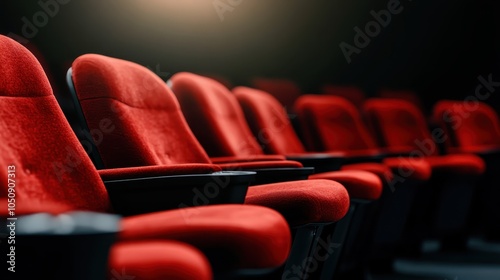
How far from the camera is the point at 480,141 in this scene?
4.04 metres

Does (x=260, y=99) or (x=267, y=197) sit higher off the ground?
(x=267, y=197)

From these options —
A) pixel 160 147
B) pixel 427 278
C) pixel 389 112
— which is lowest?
pixel 427 278

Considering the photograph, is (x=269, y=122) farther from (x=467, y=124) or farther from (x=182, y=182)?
(x=467, y=124)

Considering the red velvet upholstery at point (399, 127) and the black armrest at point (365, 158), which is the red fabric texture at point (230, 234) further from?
the red velvet upholstery at point (399, 127)

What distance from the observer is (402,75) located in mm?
4738

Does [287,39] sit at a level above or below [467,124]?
above

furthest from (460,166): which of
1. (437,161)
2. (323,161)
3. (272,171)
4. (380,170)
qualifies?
(272,171)

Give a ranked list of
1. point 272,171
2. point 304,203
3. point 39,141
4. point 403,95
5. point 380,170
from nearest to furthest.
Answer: point 39,141 < point 304,203 < point 272,171 < point 380,170 < point 403,95

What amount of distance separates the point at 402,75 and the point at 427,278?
239 centimetres

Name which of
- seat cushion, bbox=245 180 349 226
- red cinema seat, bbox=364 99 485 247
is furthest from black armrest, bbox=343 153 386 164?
seat cushion, bbox=245 180 349 226

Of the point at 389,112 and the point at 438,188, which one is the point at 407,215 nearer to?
the point at 438,188

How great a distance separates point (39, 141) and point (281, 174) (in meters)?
0.82

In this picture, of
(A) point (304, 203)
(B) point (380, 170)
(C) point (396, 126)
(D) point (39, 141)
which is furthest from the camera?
(C) point (396, 126)

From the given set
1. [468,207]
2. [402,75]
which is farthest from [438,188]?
[402,75]
